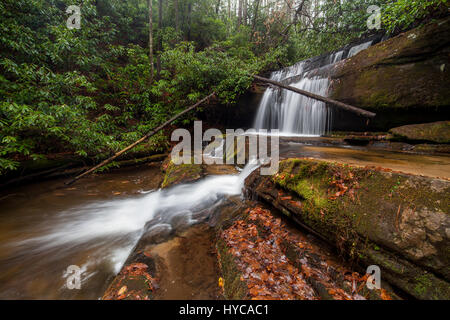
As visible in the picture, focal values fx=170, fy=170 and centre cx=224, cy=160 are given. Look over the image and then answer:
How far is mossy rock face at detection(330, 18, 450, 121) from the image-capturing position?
173 inches

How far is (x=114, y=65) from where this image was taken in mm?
10695

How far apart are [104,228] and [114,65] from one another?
11.3m

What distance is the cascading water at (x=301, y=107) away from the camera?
6.90 m

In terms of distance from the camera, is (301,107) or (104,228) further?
(301,107)

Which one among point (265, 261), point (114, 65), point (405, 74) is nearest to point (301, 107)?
point (405, 74)

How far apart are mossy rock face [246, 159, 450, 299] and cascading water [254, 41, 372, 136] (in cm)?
532

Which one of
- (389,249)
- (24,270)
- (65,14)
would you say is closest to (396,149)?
(389,249)

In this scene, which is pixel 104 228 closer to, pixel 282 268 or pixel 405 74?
pixel 282 268

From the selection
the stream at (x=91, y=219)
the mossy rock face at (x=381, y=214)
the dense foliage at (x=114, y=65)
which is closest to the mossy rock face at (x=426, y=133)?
the stream at (x=91, y=219)

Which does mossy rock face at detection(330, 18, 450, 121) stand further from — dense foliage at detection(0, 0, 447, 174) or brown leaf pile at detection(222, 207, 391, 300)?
brown leaf pile at detection(222, 207, 391, 300)

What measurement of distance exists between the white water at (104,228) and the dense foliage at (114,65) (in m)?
1.86

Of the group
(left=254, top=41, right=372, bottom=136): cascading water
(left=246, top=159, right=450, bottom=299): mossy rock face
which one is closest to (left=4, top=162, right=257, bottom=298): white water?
(left=246, top=159, right=450, bottom=299): mossy rock face

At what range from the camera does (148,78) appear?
34.3ft
